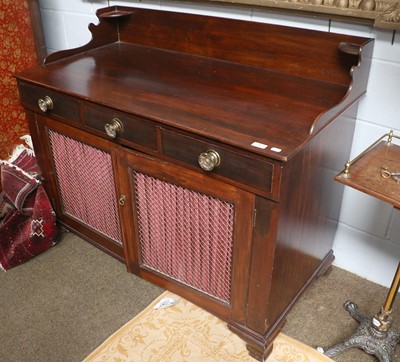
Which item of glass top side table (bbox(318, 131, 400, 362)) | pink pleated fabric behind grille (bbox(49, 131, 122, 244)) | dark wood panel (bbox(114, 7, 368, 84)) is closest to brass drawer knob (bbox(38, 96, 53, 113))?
pink pleated fabric behind grille (bbox(49, 131, 122, 244))

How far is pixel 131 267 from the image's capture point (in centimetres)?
192

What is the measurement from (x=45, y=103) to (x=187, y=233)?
0.75 metres

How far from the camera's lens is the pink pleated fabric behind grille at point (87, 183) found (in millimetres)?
1797

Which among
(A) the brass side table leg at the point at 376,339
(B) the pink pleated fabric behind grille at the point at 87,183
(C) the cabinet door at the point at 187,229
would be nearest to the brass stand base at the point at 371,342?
(A) the brass side table leg at the point at 376,339

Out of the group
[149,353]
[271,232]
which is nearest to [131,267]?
[149,353]

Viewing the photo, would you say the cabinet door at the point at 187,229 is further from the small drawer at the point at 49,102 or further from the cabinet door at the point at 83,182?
the small drawer at the point at 49,102

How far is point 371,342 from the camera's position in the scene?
161cm

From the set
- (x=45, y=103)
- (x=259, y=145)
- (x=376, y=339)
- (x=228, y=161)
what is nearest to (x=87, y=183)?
(x=45, y=103)

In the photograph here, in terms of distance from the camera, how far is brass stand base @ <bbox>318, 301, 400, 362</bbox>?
1.58m

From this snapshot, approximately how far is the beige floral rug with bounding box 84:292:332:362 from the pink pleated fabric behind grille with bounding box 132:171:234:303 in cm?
16

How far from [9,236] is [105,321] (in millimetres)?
648

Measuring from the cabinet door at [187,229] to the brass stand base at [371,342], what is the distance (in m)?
0.41

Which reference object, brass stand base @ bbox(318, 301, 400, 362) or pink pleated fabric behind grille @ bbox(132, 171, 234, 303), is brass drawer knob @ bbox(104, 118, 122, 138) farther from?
brass stand base @ bbox(318, 301, 400, 362)

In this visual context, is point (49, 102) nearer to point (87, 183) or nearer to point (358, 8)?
point (87, 183)
